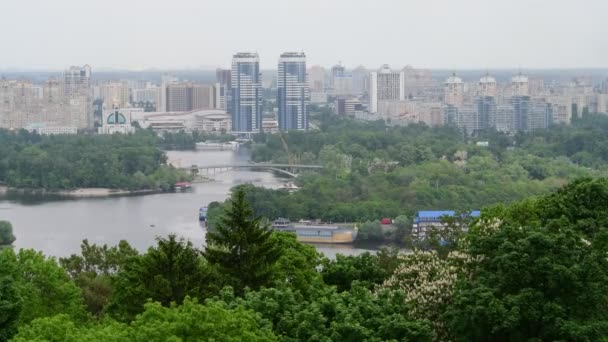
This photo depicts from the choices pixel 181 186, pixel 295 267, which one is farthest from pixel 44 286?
pixel 181 186

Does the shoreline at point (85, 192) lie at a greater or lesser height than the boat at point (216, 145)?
lesser

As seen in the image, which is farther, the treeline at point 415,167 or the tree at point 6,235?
the treeline at point 415,167

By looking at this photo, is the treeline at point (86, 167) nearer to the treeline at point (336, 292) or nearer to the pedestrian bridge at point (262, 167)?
the pedestrian bridge at point (262, 167)

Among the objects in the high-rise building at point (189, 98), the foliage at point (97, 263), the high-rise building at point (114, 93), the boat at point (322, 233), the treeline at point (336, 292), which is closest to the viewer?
the treeline at point (336, 292)

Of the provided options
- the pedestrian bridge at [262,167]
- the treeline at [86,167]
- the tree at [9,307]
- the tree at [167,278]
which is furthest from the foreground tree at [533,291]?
the pedestrian bridge at [262,167]

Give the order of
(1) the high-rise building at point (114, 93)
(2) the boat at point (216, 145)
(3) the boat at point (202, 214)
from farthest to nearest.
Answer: (1) the high-rise building at point (114, 93) → (2) the boat at point (216, 145) → (3) the boat at point (202, 214)

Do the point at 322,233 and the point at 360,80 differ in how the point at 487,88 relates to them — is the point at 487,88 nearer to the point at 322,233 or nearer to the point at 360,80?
the point at 360,80

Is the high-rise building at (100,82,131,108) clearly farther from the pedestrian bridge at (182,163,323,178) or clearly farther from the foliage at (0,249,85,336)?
the foliage at (0,249,85,336)
